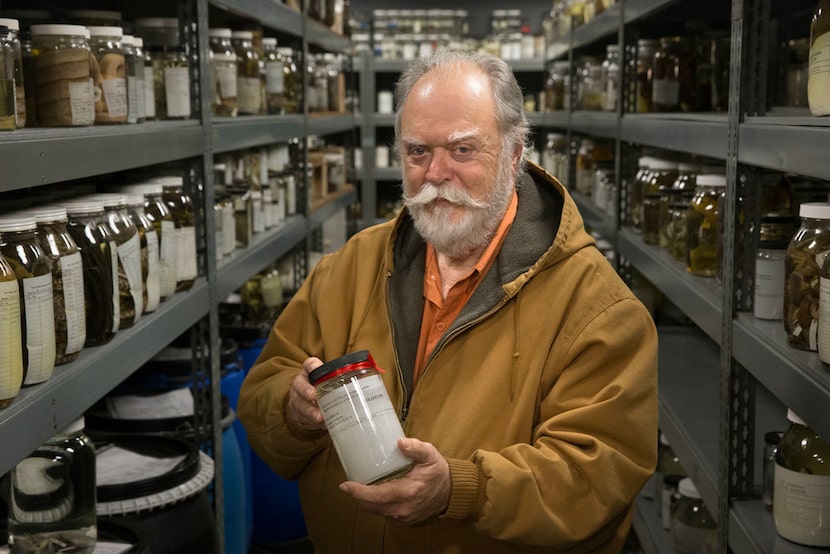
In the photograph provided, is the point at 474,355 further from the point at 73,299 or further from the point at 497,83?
the point at 73,299

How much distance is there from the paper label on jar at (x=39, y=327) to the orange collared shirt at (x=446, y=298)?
2.12ft

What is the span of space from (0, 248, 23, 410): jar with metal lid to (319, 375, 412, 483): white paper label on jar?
0.50m

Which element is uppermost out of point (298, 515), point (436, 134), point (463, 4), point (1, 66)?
point (463, 4)

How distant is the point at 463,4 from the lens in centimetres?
888

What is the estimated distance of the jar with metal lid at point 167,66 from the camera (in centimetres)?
262

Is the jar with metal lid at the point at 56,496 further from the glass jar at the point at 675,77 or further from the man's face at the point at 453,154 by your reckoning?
the glass jar at the point at 675,77

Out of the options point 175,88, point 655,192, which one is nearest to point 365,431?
point 175,88

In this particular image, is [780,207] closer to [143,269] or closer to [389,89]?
[143,269]

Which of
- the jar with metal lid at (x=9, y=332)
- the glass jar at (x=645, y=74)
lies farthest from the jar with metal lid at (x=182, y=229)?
the glass jar at (x=645, y=74)

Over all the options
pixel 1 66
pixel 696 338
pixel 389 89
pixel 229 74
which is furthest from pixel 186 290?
pixel 389 89

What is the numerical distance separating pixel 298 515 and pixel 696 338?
1.72 metres

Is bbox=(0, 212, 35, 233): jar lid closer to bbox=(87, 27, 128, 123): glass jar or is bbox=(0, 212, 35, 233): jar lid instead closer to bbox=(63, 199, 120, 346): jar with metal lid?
bbox=(63, 199, 120, 346): jar with metal lid

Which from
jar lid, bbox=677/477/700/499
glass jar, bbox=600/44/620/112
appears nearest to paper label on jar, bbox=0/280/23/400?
jar lid, bbox=677/477/700/499

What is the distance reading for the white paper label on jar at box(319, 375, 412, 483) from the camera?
149 centimetres
